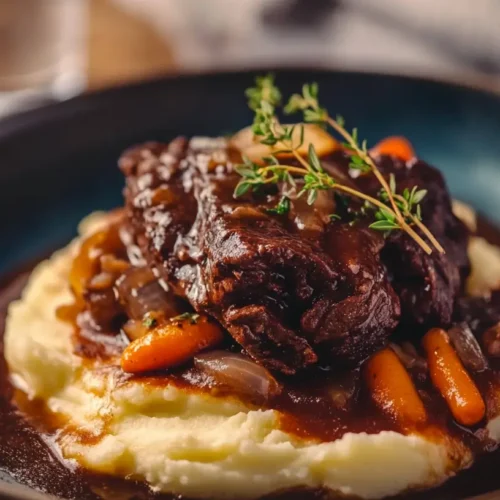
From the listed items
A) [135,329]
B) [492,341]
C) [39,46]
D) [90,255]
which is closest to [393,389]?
[492,341]

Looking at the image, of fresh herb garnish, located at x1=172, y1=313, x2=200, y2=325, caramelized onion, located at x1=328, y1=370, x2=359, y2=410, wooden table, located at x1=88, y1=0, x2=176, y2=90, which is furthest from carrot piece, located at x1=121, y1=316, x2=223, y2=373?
wooden table, located at x1=88, y1=0, x2=176, y2=90

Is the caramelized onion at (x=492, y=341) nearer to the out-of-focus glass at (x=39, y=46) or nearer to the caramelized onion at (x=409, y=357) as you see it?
the caramelized onion at (x=409, y=357)

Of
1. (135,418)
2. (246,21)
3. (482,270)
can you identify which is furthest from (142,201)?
(246,21)

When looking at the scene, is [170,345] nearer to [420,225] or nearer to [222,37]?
[420,225]

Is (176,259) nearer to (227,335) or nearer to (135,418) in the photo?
(227,335)

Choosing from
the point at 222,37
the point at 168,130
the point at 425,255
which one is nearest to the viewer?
the point at 425,255

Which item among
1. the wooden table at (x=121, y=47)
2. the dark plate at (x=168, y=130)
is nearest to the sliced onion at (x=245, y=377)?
the dark plate at (x=168, y=130)
